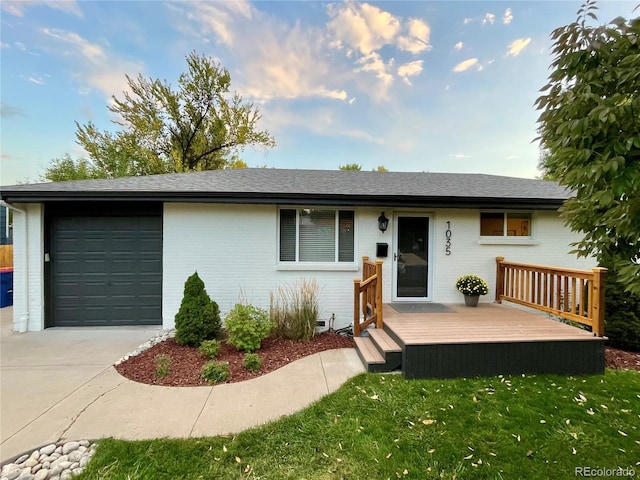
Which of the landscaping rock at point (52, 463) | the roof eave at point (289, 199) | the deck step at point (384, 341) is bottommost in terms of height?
the landscaping rock at point (52, 463)

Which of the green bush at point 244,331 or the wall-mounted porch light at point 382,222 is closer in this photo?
the green bush at point 244,331

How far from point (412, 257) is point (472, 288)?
4.52 ft

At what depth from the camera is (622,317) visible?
16.4 ft

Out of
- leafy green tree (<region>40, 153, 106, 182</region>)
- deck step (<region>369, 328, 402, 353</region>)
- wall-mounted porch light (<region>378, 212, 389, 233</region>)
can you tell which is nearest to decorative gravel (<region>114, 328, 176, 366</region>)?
deck step (<region>369, 328, 402, 353</region>)

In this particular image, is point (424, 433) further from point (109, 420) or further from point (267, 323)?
point (109, 420)

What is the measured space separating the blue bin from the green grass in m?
8.65

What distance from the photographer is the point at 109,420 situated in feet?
9.25

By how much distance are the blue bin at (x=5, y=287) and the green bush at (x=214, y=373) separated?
819cm

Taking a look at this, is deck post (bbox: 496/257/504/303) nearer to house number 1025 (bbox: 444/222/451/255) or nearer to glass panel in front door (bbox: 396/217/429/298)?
house number 1025 (bbox: 444/222/451/255)

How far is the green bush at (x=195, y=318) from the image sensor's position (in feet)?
15.7

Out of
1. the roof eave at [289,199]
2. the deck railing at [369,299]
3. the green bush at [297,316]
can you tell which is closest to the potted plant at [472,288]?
the roof eave at [289,199]

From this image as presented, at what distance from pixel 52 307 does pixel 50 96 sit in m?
9.77

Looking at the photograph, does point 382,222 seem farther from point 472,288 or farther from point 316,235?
point 472,288

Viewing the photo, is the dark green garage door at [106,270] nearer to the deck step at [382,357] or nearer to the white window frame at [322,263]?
the white window frame at [322,263]
